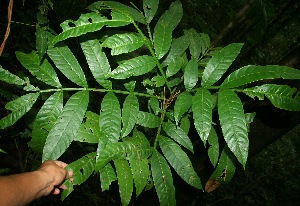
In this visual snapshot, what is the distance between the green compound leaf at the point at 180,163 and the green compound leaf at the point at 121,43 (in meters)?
0.68

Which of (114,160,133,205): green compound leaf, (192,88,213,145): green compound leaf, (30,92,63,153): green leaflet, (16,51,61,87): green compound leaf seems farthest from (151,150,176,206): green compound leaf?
(16,51,61,87): green compound leaf

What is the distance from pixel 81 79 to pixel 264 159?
16.2 feet

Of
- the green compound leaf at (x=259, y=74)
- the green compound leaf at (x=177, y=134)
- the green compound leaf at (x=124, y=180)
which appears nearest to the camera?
the green compound leaf at (x=259, y=74)

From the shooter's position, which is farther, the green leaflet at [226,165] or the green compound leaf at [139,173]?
the green leaflet at [226,165]

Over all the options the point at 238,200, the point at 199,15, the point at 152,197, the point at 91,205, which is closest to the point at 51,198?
the point at 91,205

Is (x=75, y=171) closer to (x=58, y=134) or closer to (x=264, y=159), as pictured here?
(x=58, y=134)

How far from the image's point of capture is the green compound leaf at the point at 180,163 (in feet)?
5.47

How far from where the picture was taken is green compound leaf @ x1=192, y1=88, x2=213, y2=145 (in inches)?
54.1

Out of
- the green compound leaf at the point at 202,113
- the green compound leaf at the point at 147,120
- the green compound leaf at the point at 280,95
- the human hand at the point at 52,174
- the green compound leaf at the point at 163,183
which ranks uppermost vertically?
the green compound leaf at the point at 280,95

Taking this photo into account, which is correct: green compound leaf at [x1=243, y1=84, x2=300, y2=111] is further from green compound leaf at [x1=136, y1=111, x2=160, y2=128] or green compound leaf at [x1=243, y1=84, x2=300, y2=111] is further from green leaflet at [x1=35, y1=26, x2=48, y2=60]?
A: green leaflet at [x1=35, y1=26, x2=48, y2=60]

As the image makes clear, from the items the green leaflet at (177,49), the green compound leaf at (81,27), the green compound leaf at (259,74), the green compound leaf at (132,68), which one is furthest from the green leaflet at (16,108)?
the green compound leaf at (259,74)

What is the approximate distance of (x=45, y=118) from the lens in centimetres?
157

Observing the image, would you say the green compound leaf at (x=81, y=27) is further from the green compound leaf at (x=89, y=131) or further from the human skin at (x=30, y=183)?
the human skin at (x=30, y=183)

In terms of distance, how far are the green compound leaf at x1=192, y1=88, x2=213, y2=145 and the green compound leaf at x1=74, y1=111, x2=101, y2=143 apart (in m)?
0.66
